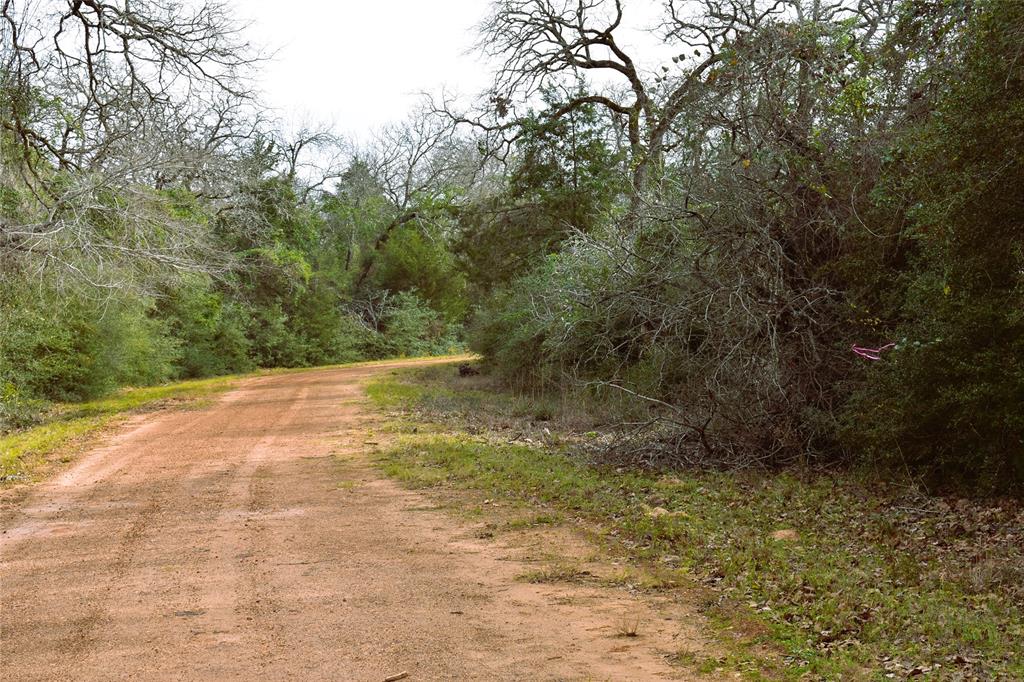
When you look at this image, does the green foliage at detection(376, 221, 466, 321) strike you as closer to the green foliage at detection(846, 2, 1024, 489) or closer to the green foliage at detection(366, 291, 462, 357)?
the green foliage at detection(366, 291, 462, 357)

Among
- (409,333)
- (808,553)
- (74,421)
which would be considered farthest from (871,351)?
(409,333)

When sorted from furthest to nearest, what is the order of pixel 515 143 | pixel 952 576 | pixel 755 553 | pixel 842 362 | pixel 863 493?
pixel 515 143 → pixel 842 362 → pixel 863 493 → pixel 755 553 → pixel 952 576

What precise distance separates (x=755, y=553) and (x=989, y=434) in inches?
115

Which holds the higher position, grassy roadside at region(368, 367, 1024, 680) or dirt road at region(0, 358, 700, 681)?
dirt road at region(0, 358, 700, 681)

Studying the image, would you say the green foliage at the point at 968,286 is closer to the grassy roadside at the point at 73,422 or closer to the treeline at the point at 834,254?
the treeline at the point at 834,254

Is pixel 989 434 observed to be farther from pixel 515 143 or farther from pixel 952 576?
pixel 515 143

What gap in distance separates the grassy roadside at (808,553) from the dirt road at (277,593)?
27.2 inches

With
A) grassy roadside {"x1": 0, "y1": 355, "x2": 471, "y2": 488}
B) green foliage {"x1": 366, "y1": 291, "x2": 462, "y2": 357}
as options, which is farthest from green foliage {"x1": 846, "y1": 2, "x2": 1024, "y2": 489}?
green foliage {"x1": 366, "y1": 291, "x2": 462, "y2": 357}

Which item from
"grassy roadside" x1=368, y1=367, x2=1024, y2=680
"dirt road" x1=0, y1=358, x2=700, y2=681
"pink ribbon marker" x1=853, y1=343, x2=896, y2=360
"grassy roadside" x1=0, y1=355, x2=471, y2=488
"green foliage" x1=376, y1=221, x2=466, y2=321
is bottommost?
"grassy roadside" x1=368, y1=367, x2=1024, y2=680

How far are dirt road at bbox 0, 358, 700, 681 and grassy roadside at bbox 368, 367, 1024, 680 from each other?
0.69 metres

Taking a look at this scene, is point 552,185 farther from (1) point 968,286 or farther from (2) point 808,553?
(2) point 808,553

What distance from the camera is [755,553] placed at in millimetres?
7230

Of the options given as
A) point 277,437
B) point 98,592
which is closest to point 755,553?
point 98,592

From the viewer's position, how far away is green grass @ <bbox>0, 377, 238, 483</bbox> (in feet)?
41.7
